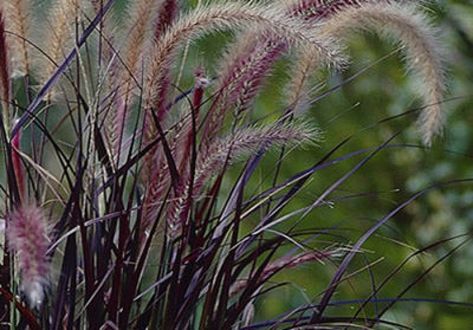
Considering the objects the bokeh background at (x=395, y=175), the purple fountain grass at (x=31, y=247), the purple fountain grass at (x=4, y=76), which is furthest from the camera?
the bokeh background at (x=395, y=175)

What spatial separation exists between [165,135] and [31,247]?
28 cm

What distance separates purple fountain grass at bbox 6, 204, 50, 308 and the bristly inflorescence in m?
0.14

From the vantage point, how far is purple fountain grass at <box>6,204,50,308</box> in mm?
523

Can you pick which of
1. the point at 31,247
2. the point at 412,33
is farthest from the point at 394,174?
the point at 31,247

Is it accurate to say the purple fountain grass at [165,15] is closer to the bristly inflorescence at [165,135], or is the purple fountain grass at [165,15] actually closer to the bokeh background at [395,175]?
the bristly inflorescence at [165,135]

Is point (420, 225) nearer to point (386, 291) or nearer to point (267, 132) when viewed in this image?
point (386, 291)

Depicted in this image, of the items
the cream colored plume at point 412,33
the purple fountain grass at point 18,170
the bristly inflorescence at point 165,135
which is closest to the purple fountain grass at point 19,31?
the bristly inflorescence at point 165,135

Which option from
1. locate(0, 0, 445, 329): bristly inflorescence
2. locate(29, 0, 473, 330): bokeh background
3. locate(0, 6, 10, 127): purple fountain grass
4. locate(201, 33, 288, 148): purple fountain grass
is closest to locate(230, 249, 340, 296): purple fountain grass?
locate(0, 0, 445, 329): bristly inflorescence

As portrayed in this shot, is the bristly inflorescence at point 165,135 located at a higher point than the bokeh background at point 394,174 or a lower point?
higher

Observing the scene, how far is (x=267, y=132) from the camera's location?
784 mm

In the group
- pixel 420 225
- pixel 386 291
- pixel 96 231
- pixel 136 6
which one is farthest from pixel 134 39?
pixel 420 225

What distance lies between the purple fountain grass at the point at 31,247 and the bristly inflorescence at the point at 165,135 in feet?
0.47

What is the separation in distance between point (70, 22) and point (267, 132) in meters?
0.20

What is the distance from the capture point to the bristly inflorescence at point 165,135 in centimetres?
75
